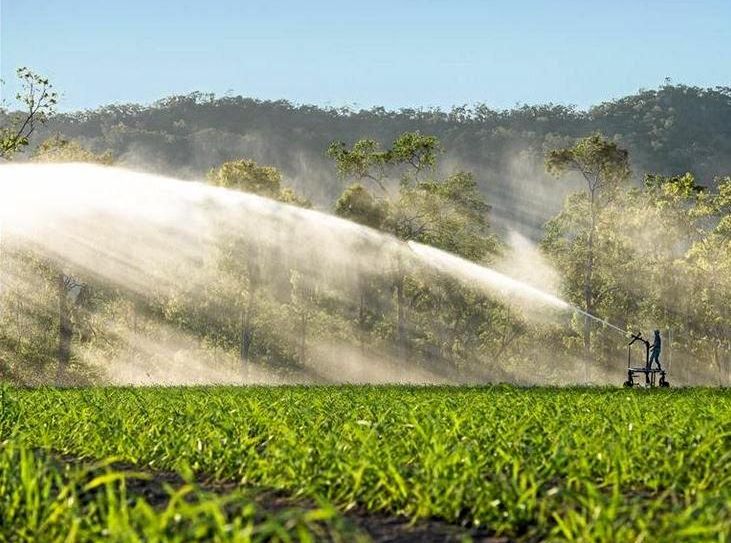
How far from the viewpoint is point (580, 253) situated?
95.4 m

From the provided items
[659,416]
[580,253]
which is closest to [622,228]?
[580,253]

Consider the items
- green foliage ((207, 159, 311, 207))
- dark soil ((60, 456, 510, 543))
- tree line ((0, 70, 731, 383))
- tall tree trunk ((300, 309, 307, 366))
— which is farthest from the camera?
tall tree trunk ((300, 309, 307, 366))

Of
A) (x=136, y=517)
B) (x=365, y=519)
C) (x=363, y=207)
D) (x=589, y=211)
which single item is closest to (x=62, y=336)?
(x=363, y=207)

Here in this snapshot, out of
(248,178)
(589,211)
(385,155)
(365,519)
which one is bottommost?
(365,519)

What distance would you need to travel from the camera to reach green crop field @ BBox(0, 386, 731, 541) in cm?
682

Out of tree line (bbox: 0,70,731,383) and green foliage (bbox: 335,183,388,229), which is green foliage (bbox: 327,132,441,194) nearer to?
tree line (bbox: 0,70,731,383)

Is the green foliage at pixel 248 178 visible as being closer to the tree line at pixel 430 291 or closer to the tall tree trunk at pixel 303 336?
the tree line at pixel 430 291

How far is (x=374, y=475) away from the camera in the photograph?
8.85 metres

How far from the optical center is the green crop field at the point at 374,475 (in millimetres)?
6824

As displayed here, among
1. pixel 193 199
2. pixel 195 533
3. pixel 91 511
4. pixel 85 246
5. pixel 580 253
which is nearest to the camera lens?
pixel 195 533

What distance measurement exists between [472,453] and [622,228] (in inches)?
2914

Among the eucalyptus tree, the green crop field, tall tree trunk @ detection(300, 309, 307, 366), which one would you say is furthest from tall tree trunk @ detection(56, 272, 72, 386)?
the green crop field

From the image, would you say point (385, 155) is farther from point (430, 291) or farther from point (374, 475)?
point (374, 475)

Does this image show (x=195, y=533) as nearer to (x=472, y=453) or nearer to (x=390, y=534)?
(x=390, y=534)
